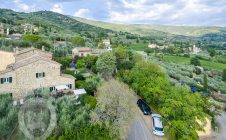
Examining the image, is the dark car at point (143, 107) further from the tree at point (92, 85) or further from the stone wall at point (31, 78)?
the stone wall at point (31, 78)

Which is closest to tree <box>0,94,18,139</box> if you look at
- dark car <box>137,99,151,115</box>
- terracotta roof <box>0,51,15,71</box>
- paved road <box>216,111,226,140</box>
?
terracotta roof <box>0,51,15,71</box>

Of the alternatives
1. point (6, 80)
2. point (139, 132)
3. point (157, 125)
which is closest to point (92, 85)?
point (139, 132)

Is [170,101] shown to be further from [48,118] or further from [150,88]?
[48,118]

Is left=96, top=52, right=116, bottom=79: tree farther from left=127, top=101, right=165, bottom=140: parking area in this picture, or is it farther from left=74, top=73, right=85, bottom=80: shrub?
left=127, top=101, right=165, bottom=140: parking area

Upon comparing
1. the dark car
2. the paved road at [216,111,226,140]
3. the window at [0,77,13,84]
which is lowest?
the paved road at [216,111,226,140]

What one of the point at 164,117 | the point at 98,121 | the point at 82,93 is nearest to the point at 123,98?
the point at 98,121

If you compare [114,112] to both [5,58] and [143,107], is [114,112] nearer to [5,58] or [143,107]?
[143,107]

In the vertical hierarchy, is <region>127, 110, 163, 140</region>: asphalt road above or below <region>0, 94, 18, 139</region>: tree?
below
